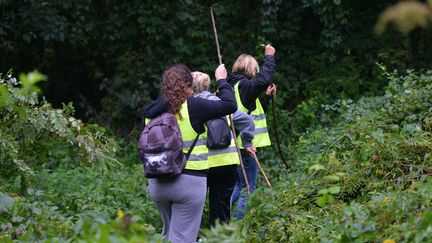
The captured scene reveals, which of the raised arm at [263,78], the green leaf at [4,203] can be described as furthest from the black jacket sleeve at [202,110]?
the raised arm at [263,78]

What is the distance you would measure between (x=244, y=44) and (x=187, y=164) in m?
7.65

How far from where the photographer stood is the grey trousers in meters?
5.65

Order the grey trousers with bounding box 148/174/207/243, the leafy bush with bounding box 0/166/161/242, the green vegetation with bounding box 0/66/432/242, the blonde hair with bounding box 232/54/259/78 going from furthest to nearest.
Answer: the blonde hair with bounding box 232/54/259/78
the grey trousers with bounding box 148/174/207/243
the green vegetation with bounding box 0/66/432/242
the leafy bush with bounding box 0/166/161/242

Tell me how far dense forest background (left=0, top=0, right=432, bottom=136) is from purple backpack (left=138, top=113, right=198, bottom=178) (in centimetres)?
672

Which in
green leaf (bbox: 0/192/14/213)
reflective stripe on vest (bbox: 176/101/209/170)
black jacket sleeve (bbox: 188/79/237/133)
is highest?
black jacket sleeve (bbox: 188/79/237/133)

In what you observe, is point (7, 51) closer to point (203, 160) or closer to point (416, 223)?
point (203, 160)

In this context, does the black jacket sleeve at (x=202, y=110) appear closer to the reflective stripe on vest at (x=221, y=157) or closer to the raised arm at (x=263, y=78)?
the reflective stripe on vest at (x=221, y=157)

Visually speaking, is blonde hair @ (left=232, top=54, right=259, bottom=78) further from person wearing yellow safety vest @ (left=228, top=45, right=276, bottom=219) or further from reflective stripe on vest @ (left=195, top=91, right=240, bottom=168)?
reflective stripe on vest @ (left=195, top=91, right=240, bottom=168)

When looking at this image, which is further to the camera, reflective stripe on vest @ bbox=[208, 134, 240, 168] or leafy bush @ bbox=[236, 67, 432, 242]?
reflective stripe on vest @ bbox=[208, 134, 240, 168]

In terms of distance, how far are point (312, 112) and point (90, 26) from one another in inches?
156

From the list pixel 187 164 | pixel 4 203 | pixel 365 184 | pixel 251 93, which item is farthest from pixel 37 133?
pixel 365 184

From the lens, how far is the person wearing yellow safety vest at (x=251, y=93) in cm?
750

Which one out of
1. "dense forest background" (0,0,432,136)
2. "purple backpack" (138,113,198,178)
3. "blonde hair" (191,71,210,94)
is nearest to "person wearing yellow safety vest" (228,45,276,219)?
"blonde hair" (191,71,210,94)

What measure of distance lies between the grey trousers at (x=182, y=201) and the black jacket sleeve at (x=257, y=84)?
1940 mm
